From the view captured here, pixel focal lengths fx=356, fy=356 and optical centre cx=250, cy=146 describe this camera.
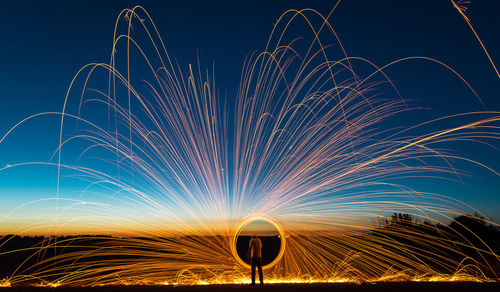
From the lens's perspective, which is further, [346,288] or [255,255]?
[255,255]

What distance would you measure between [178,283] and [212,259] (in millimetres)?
1421

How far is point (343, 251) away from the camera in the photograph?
2380cm

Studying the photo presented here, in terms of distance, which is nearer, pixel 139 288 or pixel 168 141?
pixel 139 288

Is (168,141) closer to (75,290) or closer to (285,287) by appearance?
(75,290)

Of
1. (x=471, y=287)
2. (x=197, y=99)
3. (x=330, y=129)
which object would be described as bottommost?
(x=471, y=287)

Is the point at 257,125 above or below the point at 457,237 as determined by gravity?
above

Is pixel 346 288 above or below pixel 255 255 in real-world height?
below

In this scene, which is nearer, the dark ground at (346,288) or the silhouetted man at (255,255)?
the dark ground at (346,288)

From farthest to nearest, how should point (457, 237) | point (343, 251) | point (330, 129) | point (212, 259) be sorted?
point (457, 237), point (343, 251), point (212, 259), point (330, 129)

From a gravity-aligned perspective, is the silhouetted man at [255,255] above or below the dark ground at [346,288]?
above

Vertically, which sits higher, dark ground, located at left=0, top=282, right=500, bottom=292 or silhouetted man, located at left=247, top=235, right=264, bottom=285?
silhouetted man, located at left=247, top=235, right=264, bottom=285

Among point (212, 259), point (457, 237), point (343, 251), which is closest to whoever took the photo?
point (212, 259)

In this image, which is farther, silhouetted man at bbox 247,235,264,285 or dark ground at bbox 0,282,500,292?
silhouetted man at bbox 247,235,264,285

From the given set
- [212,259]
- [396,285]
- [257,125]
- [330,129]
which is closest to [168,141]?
[257,125]
